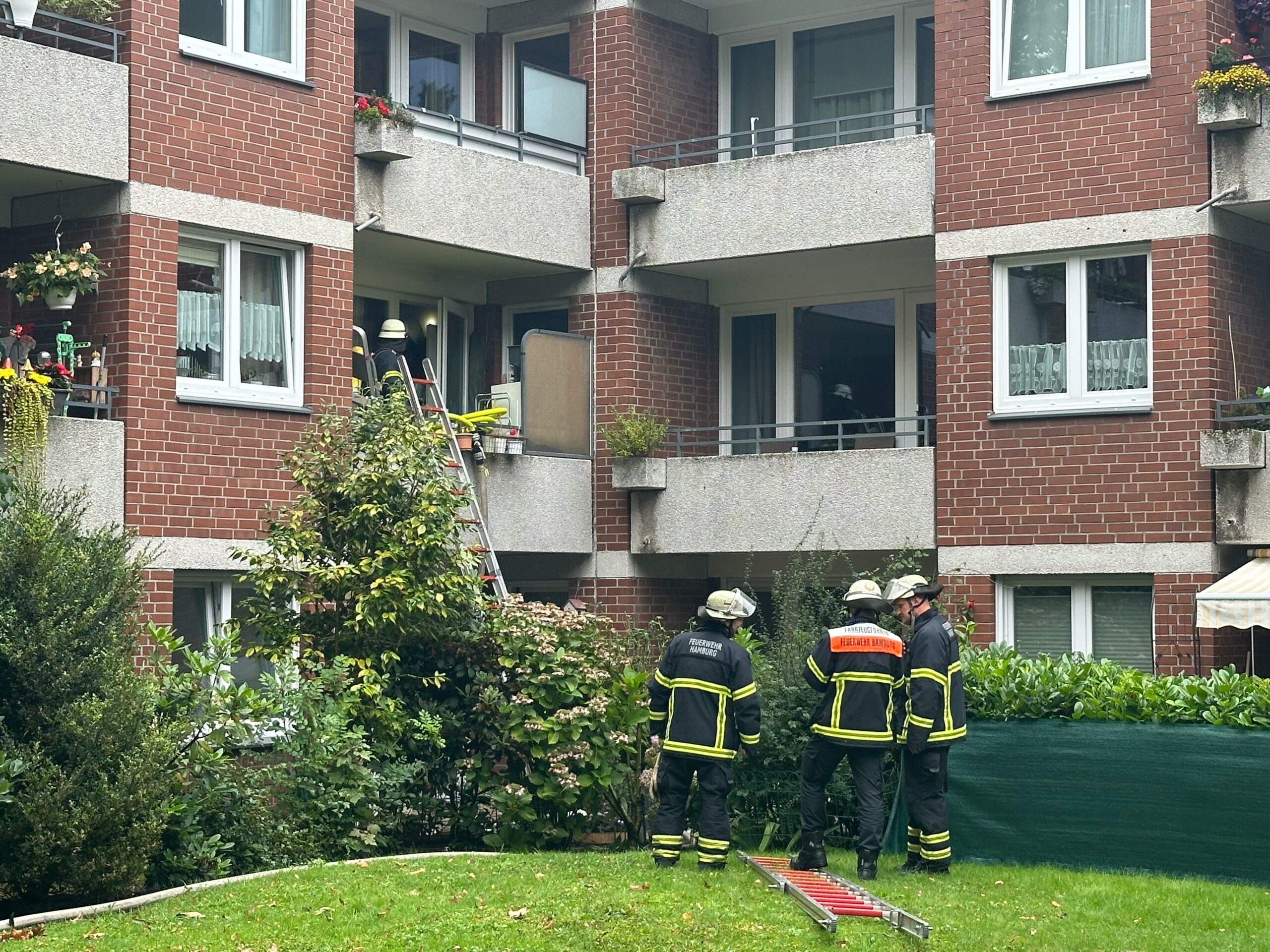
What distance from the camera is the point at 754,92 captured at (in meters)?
23.3

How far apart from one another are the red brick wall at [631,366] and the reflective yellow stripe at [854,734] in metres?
8.38

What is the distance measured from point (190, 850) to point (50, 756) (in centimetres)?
129

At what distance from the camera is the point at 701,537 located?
21250 millimetres

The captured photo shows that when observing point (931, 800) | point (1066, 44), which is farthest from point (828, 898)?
point (1066, 44)

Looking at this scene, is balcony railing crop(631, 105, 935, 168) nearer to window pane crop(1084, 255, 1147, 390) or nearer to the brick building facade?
the brick building facade

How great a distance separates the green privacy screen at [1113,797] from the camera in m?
13.2

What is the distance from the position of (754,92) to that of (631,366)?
412cm

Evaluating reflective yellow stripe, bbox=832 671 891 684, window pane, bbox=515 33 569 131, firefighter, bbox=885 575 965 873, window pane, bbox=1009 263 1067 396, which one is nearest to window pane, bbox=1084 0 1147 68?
window pane, bbox=1009 263 1067 396

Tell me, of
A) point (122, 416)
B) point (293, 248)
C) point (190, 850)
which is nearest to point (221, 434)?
point (122, 416)

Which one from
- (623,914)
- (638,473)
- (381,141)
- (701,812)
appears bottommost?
(623,914)

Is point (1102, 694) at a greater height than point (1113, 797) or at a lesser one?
greater

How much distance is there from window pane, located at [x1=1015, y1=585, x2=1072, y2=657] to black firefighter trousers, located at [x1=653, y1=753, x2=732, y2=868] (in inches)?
267

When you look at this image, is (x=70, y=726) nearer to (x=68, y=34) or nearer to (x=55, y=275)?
(x=55, y=275)

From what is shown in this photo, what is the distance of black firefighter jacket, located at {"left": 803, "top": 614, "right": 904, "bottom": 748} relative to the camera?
44.1 feet
